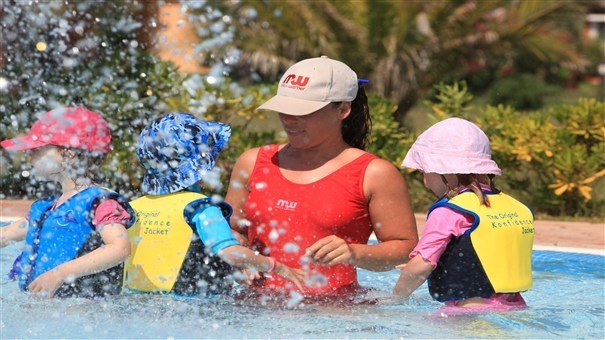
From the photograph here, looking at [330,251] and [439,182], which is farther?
[439,182]

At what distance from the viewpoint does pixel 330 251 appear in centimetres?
398

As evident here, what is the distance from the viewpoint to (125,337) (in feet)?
12.5

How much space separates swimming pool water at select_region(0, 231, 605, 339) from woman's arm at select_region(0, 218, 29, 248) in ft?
0.79

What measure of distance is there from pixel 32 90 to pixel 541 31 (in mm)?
11305

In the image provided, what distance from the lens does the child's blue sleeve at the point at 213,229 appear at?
3932 millimetres

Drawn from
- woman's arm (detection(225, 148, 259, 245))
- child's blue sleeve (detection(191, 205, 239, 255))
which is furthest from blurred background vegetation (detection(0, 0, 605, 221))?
child's blue sleeve (detection(191, 205, 239, 255))

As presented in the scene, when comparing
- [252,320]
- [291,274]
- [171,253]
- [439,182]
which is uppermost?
[439,182]

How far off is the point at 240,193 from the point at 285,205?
272 mm

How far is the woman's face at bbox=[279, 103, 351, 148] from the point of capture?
4293mm

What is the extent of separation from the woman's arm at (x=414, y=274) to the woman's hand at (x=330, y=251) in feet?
0.84

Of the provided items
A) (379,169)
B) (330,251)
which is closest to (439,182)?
(379,169)

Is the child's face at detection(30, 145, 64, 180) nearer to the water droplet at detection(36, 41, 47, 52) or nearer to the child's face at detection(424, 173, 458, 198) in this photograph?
the child's face at detection(424, 173, 458, 198)

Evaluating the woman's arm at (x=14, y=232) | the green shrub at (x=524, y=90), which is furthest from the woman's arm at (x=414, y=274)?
the green shrub at (x=524, y=90)

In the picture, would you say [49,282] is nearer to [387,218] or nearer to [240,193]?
[240,193]
